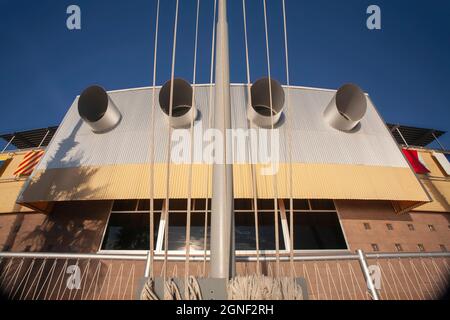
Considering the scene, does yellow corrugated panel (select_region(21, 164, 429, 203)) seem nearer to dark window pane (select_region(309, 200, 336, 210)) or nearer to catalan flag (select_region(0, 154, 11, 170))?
dark window pane (select_region(309, 200, 336, 210))

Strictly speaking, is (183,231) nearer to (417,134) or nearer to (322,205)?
(322,205)

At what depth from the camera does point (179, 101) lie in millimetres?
8211

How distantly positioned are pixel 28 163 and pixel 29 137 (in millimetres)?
7144

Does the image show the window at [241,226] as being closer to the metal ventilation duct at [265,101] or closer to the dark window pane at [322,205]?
the dark window pane at [322,205]

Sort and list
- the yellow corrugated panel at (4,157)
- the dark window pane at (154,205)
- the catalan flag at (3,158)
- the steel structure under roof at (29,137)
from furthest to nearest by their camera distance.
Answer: the steel structure under roof at (29,137) → the yellow corrugated panel at (4,157) → the catalan flag at (3,158) → the dark window pane at (154,205)

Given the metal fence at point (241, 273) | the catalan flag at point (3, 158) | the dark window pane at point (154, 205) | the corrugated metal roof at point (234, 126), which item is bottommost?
the metal fence at point (241, 273)

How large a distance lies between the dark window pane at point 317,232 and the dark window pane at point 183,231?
3118 mm

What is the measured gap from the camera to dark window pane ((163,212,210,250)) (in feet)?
21.0

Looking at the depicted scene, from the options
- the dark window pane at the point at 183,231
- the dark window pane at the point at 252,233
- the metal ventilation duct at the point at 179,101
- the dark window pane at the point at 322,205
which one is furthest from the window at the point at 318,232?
the metal ventilation duct at the point at 179,101

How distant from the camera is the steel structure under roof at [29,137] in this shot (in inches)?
558

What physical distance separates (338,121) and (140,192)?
25.7 ft

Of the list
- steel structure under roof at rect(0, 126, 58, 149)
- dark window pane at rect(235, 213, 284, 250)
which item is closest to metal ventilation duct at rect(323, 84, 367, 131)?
dark window pane at rect(235, 213, 284, 250)
